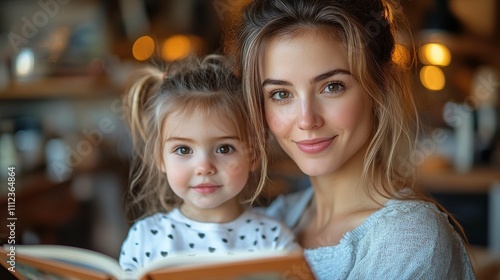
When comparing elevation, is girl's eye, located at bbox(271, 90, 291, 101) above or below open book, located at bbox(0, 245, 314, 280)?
above

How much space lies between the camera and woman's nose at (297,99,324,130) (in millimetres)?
821

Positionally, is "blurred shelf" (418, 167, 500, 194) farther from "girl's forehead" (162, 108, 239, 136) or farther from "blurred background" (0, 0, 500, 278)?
"girl's forehead" (162, 108, 239, 136)

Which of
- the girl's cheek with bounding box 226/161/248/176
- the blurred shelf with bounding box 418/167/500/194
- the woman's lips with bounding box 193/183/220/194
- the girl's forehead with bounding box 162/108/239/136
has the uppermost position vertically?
the girl's forehead with bounding box 162/108/239/136

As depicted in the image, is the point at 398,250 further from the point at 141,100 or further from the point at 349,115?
the point at 141,100

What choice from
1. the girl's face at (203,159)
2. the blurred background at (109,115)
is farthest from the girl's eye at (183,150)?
the blurred background at (109,115)

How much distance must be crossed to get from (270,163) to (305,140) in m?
0.09

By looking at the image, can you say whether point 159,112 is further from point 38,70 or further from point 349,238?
point 38,70

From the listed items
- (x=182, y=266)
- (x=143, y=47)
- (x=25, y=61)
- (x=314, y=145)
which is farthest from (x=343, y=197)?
(x=143, y=47)

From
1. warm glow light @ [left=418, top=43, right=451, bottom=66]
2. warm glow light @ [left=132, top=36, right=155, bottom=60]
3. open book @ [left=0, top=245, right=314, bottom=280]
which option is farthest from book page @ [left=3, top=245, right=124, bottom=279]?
warm glow light @ [left=132, top=36, right=155, bottom=60]

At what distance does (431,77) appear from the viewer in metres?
2.57

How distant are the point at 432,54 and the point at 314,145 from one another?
5.83ft

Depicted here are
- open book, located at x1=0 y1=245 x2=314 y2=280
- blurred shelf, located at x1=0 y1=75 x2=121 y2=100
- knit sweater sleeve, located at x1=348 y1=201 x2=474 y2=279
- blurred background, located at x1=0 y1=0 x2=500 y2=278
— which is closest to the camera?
open book, located at x1=0 y1=245 x2=314 y2=280

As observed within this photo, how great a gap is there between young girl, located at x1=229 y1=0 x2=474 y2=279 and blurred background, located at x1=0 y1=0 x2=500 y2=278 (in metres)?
1.18

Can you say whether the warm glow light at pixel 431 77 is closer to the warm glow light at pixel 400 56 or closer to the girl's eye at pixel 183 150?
the warm glow light at pixel 400 56
